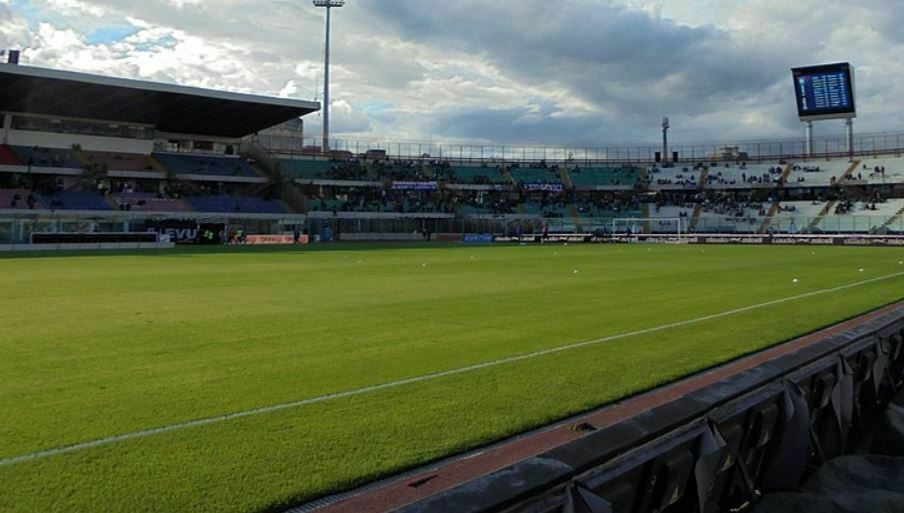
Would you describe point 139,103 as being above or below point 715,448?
above

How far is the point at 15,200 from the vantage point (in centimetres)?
5372

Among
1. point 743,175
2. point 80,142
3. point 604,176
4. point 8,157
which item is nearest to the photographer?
point 8,157

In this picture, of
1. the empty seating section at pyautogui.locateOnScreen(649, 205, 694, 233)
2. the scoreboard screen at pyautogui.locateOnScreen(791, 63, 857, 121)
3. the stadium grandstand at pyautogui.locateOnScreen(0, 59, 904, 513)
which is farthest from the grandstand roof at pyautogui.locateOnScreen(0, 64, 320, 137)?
the scoreboard screen at pyautogui.locateOnScreen(791, 63, 857, 121)

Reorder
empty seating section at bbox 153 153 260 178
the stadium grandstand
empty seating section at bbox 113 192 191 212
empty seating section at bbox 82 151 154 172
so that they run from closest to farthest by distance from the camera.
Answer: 1. the stadium grandstand
2. empty seating section at bbox 113 192 191 212
3. empty seating section at bbox 82 151 154 172
4. empty seating section at bbox 153 153 260 178

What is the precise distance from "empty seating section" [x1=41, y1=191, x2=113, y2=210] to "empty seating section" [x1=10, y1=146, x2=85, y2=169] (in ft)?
13.6

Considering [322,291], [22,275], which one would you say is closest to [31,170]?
[22,275]

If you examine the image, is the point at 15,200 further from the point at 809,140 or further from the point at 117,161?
the point at 809,140

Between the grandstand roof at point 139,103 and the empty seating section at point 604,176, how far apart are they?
42.2 meters

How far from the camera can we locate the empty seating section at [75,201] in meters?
55.5

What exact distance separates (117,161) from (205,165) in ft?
28.7

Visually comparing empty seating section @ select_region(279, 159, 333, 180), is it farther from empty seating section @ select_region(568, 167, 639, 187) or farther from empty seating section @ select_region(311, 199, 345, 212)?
empty seating section @ select_region(568, 167, 639, 187)

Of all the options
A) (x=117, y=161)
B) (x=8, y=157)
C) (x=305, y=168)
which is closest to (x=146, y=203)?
(x=117, y=161)

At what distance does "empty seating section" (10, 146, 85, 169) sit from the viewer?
59250mm

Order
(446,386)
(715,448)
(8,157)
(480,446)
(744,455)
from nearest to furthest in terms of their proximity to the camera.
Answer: (715,448), (744,455), (480,446), (446,386), (8,157)
